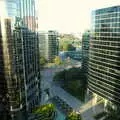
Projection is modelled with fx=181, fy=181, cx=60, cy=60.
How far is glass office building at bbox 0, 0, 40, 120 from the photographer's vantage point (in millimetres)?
38938

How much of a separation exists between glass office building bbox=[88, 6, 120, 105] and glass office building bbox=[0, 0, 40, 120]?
18.4 meters

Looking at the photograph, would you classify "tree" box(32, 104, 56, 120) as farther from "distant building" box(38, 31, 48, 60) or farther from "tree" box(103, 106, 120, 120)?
"distant building" box(38, 31, 48, 60)

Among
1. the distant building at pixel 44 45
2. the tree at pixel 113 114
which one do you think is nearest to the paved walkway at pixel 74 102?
the tree at pixel 113 114

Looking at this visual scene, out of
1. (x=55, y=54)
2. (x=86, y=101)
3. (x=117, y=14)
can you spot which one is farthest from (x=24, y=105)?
(x=55, y=54)

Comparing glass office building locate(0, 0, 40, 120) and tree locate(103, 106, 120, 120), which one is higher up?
glass office building locate(0, 0, 40, 120)

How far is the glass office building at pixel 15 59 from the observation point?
128ft

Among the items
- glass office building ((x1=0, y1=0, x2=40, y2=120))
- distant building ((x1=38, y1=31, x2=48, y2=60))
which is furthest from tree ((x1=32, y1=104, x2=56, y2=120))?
distant building ((x1=38, y1=31, x2=48, y2=60))

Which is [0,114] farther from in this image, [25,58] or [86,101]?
[86,101]

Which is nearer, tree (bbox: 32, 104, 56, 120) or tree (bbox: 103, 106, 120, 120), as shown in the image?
tree (bbox: 103, 106, 120, 120)

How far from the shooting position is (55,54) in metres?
105

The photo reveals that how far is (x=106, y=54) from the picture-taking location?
46.8 m

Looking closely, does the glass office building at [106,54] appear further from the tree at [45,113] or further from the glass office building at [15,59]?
the glass office building at [15,59]

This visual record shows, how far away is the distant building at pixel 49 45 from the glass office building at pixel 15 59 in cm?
5609

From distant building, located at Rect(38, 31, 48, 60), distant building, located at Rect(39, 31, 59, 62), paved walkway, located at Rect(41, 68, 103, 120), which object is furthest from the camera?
distant building, located at Rect(38, 31, 48, 60)
